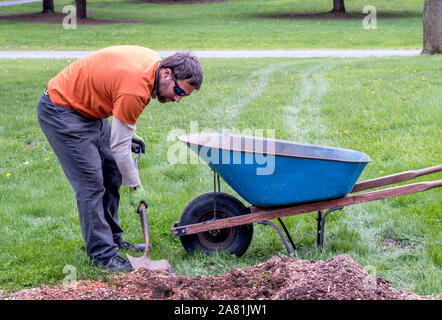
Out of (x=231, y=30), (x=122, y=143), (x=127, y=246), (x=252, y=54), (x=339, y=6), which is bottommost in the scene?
(x=231, y=30)

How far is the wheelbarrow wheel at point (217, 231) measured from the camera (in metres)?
3.80

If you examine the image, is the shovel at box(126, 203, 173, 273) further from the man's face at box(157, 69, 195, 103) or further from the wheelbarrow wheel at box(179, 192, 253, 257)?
the man's face at box(157, 69, 195, 103)

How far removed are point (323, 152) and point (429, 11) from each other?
11163mm

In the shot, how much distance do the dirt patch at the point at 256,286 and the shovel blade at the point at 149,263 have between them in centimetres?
16

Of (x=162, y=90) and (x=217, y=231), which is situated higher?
(x=162, y=90)

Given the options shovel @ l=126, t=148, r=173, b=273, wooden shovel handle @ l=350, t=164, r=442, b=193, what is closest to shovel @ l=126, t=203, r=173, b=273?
shovel @ l=126, t=148, r=173, b=273

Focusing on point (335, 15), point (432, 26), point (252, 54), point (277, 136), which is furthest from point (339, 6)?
point (277, 136)

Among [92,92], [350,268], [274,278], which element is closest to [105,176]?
[92,92]

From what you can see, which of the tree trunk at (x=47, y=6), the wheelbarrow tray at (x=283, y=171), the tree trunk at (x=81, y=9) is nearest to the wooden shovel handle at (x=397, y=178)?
the wheelbarrow tray at (x=283, y=171)

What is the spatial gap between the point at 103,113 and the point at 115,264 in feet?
3.36

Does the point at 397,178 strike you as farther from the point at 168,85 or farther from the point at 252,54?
the point at 252,54

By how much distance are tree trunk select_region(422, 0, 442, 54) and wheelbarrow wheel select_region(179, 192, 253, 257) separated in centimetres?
1141

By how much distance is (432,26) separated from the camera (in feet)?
44.1
